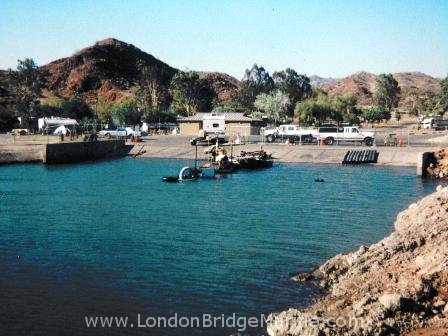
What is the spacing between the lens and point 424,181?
53125 mm

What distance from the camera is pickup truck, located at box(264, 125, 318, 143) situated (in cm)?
8106

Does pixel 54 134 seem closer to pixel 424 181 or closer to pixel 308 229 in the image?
pixel 424 181

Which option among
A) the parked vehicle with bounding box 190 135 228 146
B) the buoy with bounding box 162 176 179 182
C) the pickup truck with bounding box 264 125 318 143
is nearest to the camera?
the buoy with bounding box 162 176 179 182

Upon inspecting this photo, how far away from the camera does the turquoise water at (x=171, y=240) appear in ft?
65.2

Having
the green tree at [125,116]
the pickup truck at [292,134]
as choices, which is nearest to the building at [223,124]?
the pickup truck at [292,134]

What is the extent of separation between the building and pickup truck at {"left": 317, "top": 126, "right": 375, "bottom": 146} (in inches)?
827

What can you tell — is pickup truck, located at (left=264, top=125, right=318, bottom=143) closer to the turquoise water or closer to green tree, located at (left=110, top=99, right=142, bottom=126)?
the turquoise water

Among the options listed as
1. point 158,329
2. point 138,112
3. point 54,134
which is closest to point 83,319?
point 158,329

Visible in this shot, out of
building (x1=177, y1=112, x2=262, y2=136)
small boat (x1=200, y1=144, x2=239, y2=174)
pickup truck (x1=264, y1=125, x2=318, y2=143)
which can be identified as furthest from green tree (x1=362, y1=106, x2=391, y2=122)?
small boat (x1=200, y1=144, x2=239, y2=174)

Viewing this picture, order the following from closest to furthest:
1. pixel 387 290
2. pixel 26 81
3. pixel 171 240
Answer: pixel 387 290, pixel 171 240, pixel 26 81

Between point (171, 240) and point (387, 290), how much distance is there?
46.4ft

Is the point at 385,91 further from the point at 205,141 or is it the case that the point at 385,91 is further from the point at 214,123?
the point at 205,141

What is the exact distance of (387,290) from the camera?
57.5 ft

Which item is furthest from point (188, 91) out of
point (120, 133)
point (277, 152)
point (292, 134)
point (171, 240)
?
point (171, 240)
